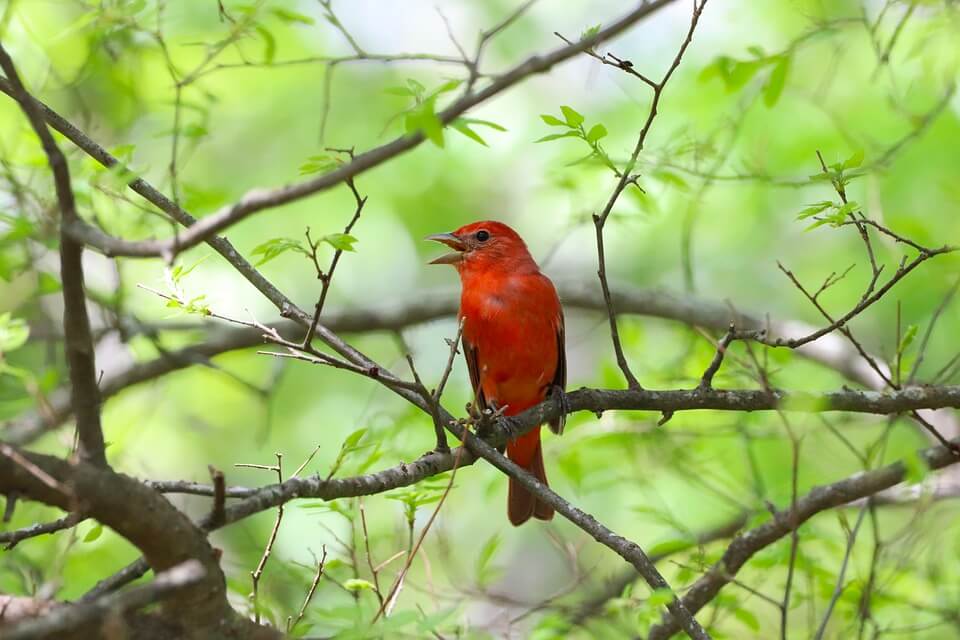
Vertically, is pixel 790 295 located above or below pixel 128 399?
above

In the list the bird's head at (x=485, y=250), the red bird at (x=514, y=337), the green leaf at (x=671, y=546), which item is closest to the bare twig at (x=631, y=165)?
the green leaf at (x=671, y=546)

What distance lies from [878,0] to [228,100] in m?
5.64

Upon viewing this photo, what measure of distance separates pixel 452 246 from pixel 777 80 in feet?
7.36

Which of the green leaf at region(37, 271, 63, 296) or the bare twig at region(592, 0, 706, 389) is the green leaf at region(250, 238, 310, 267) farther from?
the green leaf at region(37, 271, 63, 296)

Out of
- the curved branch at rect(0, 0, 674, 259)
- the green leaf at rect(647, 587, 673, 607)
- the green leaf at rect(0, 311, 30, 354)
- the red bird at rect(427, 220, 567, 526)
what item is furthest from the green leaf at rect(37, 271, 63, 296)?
the green leaf at rect(647, 587, 673, 607)

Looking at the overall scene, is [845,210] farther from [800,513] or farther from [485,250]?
[485,250]

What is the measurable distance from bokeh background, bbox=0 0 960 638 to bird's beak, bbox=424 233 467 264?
468 millimetres

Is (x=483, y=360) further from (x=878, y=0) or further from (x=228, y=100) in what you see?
(x=228, y=100)

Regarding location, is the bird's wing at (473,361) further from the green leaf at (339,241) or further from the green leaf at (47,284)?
→ the green leaf at (339,241)

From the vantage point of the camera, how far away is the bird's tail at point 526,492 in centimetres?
561

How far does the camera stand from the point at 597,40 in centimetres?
205

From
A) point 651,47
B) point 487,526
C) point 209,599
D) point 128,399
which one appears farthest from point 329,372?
point 209,599

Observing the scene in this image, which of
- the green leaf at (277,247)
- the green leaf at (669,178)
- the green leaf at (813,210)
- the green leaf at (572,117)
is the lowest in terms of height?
the green leaf at (277,247)

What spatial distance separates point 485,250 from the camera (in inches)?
230
